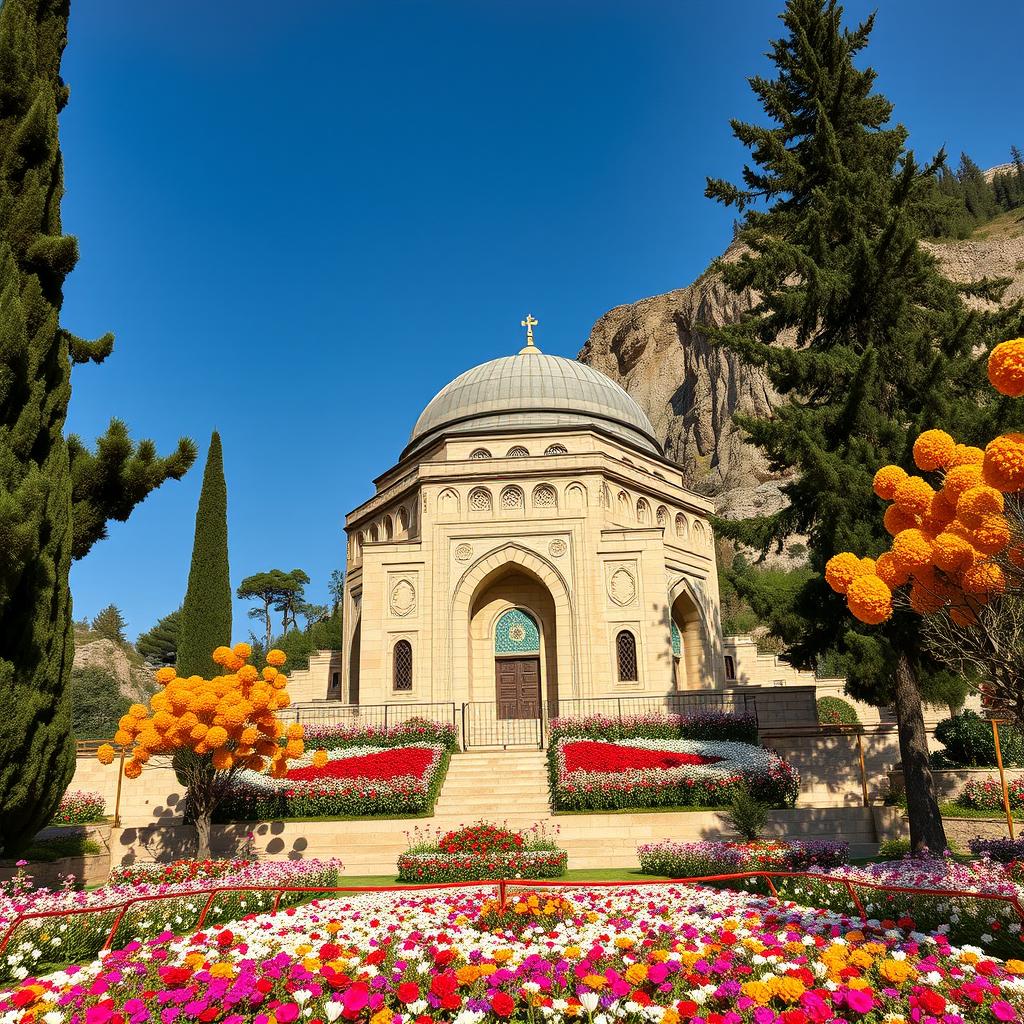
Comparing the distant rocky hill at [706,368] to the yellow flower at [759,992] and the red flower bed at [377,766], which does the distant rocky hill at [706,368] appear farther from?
the yellow flower at [759,992]

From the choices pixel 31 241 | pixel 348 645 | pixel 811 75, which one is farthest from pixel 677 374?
pixel 31 241

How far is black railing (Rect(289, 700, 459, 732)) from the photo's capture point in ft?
75.4

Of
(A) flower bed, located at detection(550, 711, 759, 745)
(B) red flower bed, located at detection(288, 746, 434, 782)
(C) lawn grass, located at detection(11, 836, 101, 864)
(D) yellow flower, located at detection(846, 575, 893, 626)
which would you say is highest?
(D) yellow flower, located at detection(846, 575, 893, 626)

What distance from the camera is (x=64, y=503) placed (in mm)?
11469

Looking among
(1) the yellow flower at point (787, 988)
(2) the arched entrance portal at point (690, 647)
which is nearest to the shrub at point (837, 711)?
(2) the arched entrance portal at point (690, 647)

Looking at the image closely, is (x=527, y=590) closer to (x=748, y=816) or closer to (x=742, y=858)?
(x=748, y=816)

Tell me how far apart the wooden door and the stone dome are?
29.2 ft

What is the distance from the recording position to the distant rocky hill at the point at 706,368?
81250 millimetres

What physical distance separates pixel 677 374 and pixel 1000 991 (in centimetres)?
9566

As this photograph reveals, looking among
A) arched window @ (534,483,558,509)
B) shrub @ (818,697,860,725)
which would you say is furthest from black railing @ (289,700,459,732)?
shrub @ (818,697,860,725)

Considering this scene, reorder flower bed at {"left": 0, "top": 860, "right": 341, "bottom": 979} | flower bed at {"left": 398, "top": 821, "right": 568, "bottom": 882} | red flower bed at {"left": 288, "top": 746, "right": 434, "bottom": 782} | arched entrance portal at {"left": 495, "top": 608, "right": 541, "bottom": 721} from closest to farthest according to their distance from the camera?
flower bed at {"left": 0, "top": 860, "right": 341, "bottom": 979} → flower bed at {"left": 398, "top": 821, "right": 568, "bottom": 882} → red flower bed at {"left": 288, "top": 746, "right": 434, "bottom": 782} → arched entrance portal at {"left": 495, "top": 608, "right": 541, "bottom": 721}

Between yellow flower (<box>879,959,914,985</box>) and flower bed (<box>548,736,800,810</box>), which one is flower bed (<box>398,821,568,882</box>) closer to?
flower bed (<box>548,736,800,810</box>)

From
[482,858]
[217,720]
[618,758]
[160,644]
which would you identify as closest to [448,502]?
[618,758]

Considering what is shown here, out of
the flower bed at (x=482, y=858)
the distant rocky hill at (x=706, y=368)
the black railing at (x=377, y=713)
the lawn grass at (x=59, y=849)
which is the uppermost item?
the distant rocky hill at (x=706, y=368)
